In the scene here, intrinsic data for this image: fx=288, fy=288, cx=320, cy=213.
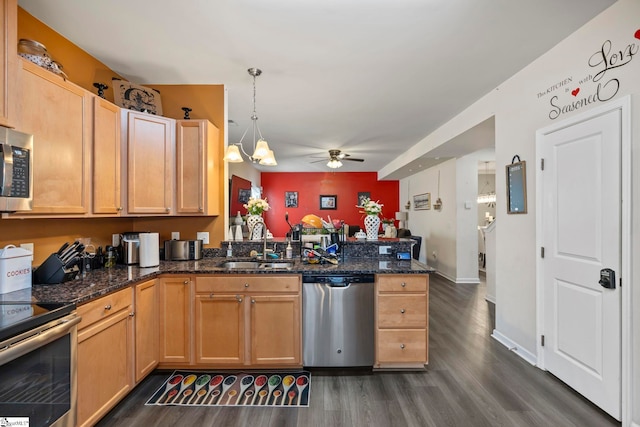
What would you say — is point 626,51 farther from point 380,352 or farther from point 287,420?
point 287,420

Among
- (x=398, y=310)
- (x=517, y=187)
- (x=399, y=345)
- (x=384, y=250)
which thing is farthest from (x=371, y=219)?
(x=517, y=187)

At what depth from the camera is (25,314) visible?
1.34 metres

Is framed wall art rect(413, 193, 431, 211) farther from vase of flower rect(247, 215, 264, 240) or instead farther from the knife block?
the knife block

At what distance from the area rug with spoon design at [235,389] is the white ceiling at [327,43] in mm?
2590

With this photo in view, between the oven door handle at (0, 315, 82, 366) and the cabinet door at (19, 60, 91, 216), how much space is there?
0.72m

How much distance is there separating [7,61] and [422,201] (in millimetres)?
7175

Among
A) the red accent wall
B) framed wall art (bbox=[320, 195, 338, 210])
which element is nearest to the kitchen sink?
the red accent wall

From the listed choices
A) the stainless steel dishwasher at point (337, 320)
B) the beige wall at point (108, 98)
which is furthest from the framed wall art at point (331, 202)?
the stainless steel dishwasher at point (337, 320)

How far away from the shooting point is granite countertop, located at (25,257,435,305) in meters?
1.70

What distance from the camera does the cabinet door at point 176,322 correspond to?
94.3 inches

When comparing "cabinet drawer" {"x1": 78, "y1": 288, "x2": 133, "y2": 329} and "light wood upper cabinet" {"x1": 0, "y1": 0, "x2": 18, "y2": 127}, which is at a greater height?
"light wood upper cabinet" {"x1": 0, "y1": 0, "x2": 18, "y2": 127}

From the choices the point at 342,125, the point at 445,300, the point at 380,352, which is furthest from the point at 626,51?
the point at 445,300

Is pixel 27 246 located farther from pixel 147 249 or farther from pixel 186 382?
pixel 186 382

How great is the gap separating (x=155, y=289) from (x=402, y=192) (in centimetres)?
774
